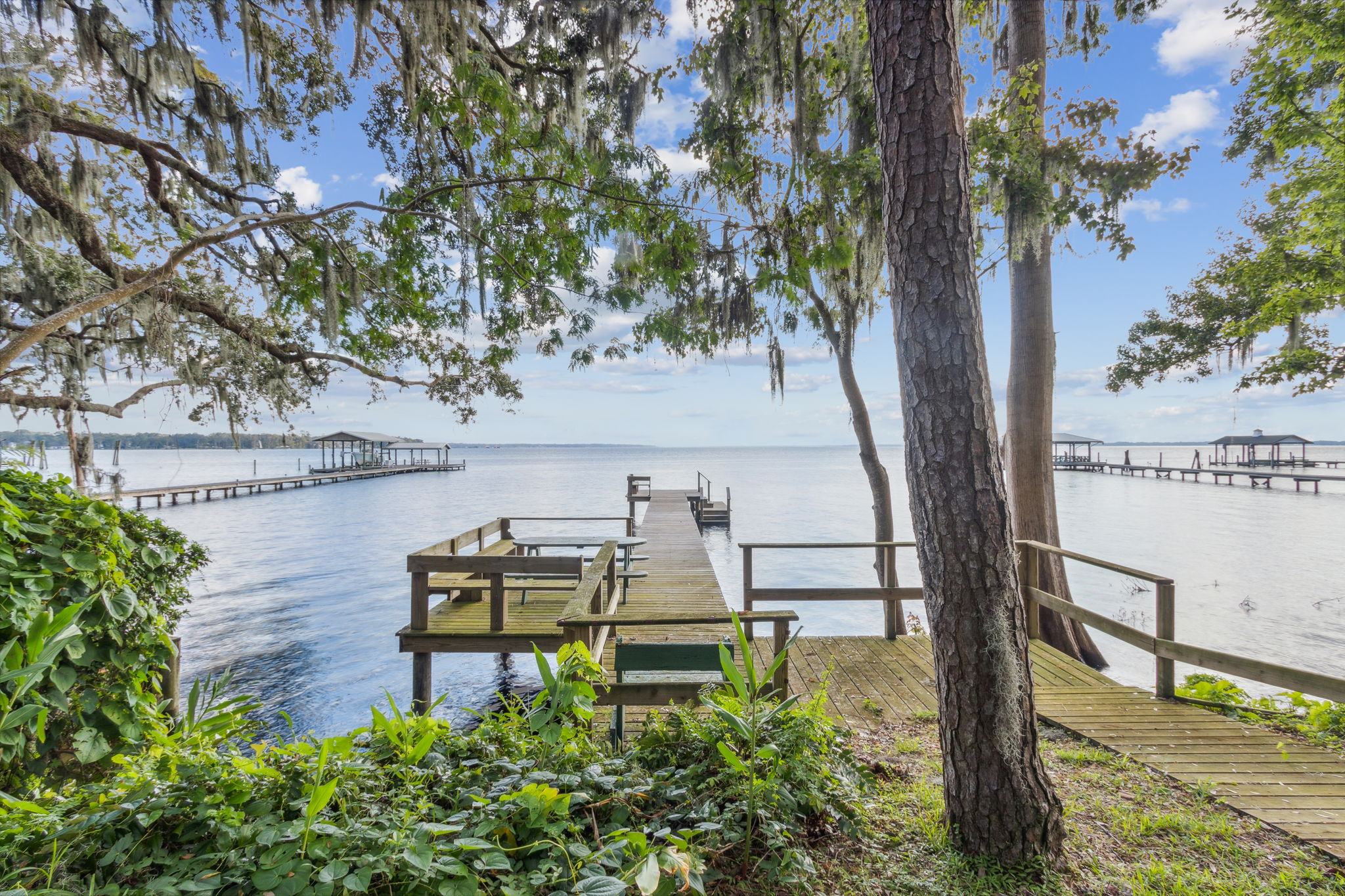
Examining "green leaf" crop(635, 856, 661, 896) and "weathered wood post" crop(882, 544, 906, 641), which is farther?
"weathered wood post" crop(882, 544, 906, 641)

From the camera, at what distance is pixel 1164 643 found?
167 inches

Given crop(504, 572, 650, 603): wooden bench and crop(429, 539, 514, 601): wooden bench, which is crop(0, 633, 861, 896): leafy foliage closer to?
crop(504, 572, 650, 603): wooden bench

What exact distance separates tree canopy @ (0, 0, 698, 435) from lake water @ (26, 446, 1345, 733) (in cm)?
395

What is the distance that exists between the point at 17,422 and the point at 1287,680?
16.1 meters

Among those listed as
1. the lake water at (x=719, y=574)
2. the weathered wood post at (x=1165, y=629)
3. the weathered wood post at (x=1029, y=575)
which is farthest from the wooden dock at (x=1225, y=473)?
the weathered wood post at (x=1165, y=629)

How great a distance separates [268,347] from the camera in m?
8.30

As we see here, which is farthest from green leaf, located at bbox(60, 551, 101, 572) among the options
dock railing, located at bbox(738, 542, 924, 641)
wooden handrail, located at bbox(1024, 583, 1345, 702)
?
wooden handrail, located at bbox(1024, 583, 1345, 702)

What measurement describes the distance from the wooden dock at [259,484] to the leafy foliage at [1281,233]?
3305cm

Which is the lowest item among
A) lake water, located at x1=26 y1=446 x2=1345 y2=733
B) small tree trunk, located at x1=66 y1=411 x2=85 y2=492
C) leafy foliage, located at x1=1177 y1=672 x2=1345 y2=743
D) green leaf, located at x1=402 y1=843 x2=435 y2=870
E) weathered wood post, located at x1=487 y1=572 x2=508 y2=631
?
lake water, located at x1=26 y1=446 x2=1345 y2=733

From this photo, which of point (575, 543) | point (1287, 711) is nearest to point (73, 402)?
point (575, 543)

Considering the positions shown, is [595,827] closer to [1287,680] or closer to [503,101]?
[1287,680]

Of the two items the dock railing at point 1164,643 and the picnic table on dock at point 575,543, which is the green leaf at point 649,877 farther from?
the picnic table on dock at point 575,543

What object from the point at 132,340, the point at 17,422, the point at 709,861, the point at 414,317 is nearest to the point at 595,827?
the point at 709,861

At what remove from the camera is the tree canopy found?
4992mm
